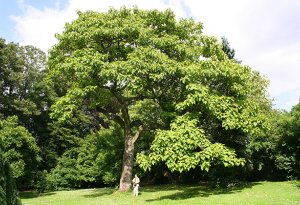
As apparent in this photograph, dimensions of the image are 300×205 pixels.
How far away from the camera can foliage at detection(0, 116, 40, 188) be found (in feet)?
93.2

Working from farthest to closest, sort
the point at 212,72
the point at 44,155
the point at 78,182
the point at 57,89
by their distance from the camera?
the point at 57,89
the point at 44,155
the point at 78,182
the point at 212,72

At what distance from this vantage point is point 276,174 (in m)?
32.3

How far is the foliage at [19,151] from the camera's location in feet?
93.2

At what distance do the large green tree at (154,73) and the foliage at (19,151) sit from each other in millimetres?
5962

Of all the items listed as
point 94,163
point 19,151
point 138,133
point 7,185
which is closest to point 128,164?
point 138,133

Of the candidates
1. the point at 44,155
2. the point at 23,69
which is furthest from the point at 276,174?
the point at 23,69

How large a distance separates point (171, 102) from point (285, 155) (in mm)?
11150

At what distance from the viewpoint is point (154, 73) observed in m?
24.2

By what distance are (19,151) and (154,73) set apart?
1399 centimetres

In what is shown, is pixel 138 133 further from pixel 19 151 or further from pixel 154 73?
pixel 19 151

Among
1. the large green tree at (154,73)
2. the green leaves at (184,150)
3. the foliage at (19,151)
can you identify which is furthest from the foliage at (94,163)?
the green leaves at (184,150)

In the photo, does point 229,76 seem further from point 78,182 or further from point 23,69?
point 23,69

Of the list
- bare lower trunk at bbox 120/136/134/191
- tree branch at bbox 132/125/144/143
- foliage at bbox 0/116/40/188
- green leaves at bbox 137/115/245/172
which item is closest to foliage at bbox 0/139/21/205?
green leaves at bbox 137/115/245/172

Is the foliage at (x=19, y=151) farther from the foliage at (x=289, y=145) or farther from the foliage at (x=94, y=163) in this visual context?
the foliage at (x=289, y=145)
